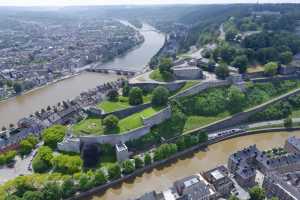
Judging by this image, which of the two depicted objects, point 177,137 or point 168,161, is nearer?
point 168,161

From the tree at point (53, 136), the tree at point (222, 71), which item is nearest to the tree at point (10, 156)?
the tree at point (53, 136)

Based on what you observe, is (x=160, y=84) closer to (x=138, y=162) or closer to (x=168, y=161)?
(x=168, y=161)

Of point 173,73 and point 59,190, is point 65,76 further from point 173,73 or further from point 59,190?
point 59,190

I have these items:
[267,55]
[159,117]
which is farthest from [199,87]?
[267,55]

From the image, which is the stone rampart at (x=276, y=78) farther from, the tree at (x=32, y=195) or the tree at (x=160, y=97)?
the tree at (x=32, y=195)

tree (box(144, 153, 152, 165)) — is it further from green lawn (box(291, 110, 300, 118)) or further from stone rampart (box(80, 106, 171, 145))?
green lawn (box(291, 110, 300, 118))
